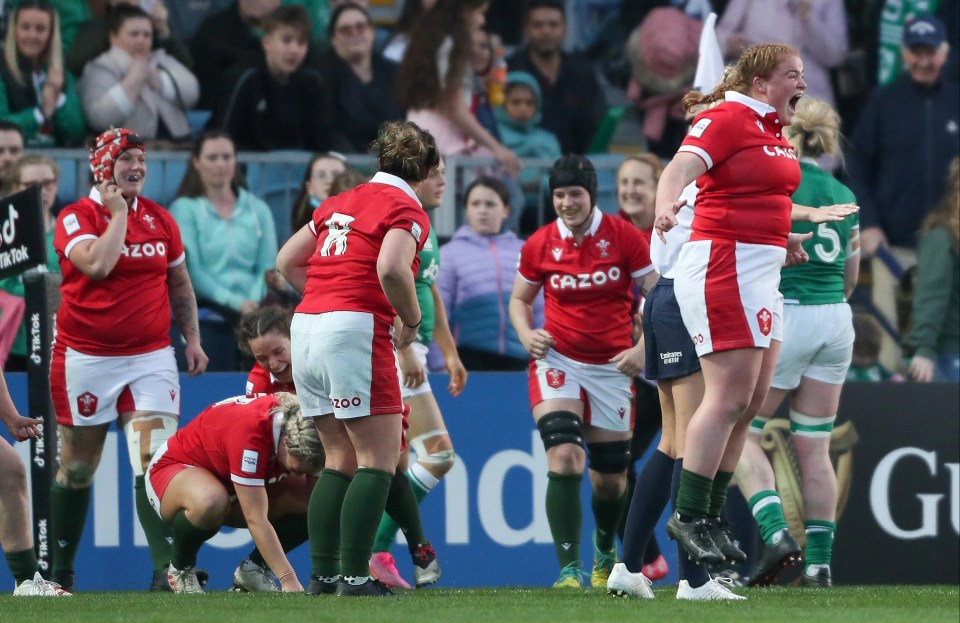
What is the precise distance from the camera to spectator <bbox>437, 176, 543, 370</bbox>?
9.74 metres

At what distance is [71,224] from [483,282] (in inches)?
115

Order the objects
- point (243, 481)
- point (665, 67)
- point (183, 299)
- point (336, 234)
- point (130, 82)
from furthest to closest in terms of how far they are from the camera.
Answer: point (665, 67) → point (130, 82) → point (183, 299) → point (243, 481) → point (336, 234)

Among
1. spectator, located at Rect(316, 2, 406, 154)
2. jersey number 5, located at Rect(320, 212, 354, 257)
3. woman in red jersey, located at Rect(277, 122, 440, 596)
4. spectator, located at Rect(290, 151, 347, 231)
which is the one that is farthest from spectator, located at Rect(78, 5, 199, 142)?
jersey number 5, located at Rect(320, 212, 354, 257)

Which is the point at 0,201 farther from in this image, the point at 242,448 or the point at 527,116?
the point at 527,116

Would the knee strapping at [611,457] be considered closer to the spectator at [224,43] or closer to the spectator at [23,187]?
the spectator at [23,187]

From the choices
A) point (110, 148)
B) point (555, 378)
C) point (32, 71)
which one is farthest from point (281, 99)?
→ point (555, 378)

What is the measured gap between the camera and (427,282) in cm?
825

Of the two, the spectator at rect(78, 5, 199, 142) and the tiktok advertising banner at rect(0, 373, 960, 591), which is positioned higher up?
the spectator at rect(78, 5, 199, 142)

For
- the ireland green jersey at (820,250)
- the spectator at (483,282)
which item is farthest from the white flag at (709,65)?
the spectator at (483,282)

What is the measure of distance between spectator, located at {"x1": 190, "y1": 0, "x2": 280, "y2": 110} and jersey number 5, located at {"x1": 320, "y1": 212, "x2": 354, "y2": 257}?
486 centimetres

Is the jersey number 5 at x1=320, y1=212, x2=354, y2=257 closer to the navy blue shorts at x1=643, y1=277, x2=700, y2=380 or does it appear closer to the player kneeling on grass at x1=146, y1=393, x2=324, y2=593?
the player kneeling on grass at x1=146, y1=393, x2=324, y2=593

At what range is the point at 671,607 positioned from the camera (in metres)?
5.76

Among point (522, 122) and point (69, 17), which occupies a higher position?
point (69, 17)

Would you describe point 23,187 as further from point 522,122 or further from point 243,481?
point 522,122
